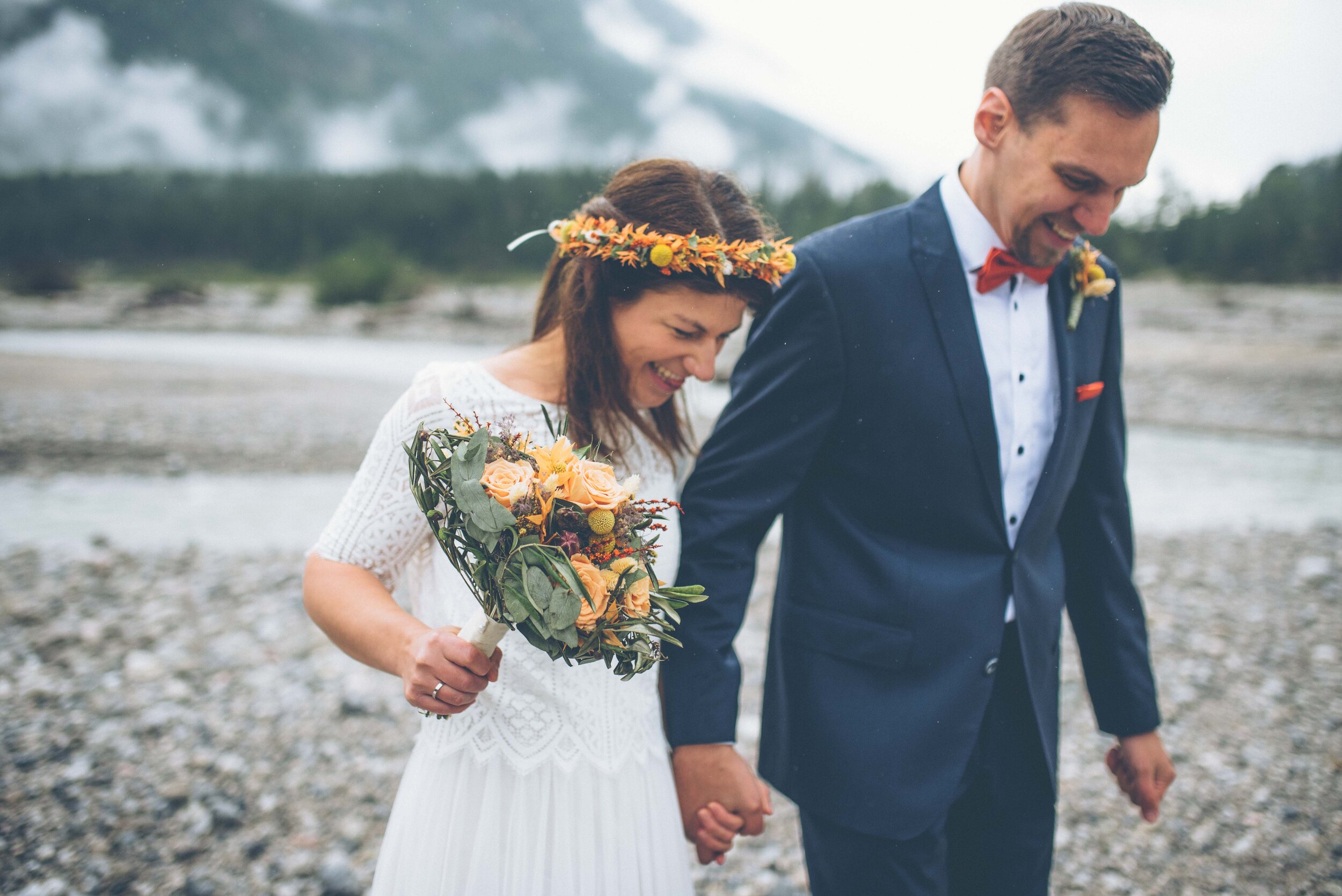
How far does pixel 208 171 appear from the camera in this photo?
76938mm

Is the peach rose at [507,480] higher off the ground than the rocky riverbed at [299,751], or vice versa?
the peach rose at [507,480]

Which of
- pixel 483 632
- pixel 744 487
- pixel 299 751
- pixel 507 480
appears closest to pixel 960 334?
pixel 744 487

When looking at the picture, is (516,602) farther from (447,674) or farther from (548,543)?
(447,674)

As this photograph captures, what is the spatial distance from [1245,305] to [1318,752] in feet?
75.5

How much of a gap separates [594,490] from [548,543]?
0.12 metres

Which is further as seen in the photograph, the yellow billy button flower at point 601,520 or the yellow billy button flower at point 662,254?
the yellow billy button flower at point 662,254

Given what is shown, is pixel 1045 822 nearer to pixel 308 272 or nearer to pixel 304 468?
pixel 304 468

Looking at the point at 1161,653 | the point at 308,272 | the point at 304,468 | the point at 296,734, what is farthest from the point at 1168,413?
the point at 308,272

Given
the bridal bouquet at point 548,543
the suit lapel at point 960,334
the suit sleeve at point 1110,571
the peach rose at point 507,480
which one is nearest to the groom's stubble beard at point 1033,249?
the suit lapel at point 960,334

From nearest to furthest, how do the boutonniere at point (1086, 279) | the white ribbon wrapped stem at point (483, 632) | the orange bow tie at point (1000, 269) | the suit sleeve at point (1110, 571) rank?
the white ribbon wrapped stem at point (483, 632), the orange bow tie at point (1000, 269), the boutonniere at point (1086, 279), the suit sleeve at point (1110, 571)

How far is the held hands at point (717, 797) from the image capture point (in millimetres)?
1990

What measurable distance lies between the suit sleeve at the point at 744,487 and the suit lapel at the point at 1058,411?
549 mm

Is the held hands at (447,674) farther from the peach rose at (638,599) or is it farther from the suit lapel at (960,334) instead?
the suit lapel at (960,334)

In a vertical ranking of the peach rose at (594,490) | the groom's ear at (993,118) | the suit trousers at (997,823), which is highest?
the groom's ear at (993,118)
